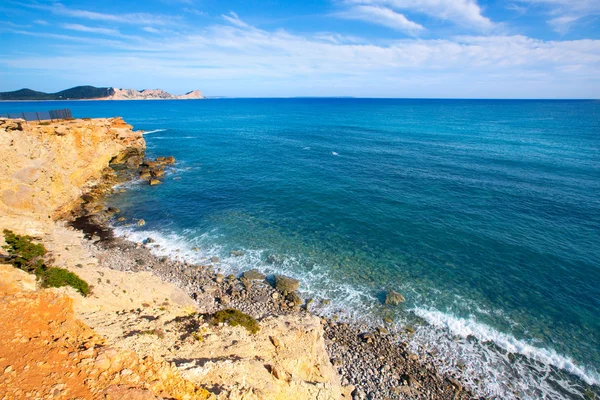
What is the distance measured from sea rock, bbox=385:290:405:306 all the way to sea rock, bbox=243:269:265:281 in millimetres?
13733

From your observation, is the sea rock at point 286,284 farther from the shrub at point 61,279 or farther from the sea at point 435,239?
the shrub at point 61,279

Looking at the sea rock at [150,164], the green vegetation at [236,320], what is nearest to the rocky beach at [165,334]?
the green vegetation at [236,320]

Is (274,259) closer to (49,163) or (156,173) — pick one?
(156,173)

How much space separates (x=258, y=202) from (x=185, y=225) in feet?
42.8

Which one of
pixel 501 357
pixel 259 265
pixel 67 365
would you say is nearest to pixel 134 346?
pixel 67 365

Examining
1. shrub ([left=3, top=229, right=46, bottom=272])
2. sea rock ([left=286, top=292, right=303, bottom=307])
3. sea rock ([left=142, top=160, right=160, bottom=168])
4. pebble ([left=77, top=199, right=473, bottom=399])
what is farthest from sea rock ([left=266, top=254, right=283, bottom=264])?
sea rock ([left=142, top=160, right=160, bottom=168])

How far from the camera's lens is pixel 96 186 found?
2156 inches

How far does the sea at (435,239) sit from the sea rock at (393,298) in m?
0.57

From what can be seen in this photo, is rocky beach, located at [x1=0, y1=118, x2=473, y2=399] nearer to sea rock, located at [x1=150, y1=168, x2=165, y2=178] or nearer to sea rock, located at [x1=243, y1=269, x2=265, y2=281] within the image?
sea rock, located at [x1=243, y1=269, x2=265, y2=281]

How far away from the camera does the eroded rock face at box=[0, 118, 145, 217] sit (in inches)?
1608

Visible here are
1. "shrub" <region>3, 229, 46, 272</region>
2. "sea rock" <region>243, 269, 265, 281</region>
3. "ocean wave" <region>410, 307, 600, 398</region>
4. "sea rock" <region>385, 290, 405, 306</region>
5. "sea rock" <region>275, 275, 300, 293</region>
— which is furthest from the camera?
"sea rock" <region>243, 269, 265, 281</region>

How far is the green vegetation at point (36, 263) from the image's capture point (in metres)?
22.1

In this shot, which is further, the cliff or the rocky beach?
the rocky beach

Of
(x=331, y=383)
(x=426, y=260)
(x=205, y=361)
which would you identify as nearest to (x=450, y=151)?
(x=426, y=260)
